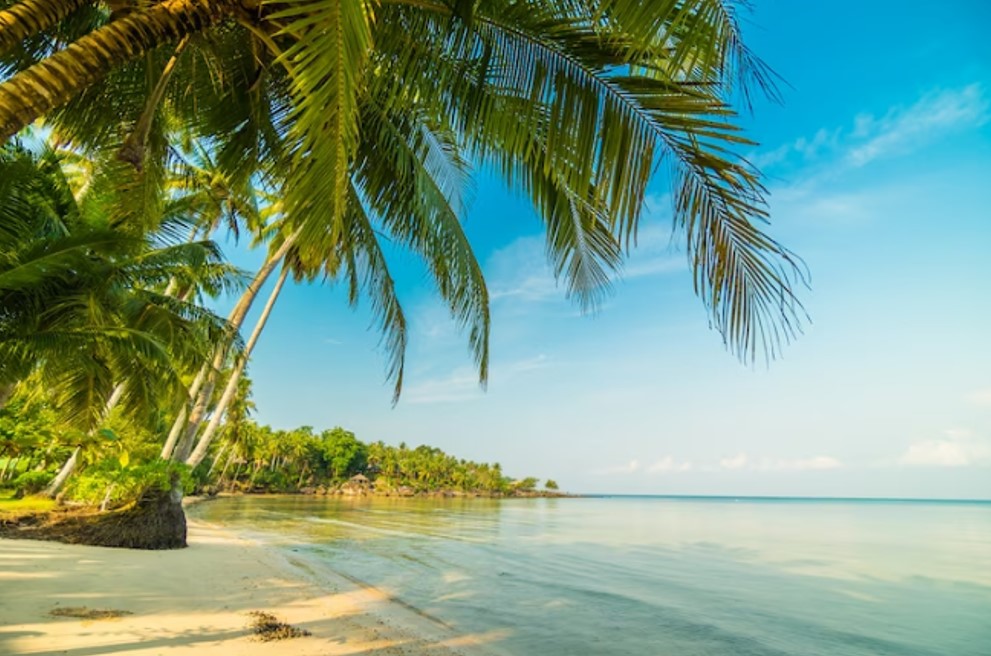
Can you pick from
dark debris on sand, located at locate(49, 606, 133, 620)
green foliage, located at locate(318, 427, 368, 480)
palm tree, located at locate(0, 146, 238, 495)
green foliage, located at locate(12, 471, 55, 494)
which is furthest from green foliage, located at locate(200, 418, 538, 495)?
dark debris on sand, located at locate(49, 606, 133, 620)

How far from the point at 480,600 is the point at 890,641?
5965mm

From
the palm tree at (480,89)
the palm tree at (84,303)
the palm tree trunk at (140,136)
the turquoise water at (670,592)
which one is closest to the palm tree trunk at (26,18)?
the palm tree at (480,89)

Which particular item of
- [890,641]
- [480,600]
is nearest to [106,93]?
[480,600]

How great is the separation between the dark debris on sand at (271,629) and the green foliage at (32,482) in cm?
1602

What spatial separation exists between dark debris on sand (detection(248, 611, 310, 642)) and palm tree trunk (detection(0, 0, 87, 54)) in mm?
4606

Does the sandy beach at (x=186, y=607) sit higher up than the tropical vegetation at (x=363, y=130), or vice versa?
the tropical vegetation at (x=363, y=130)

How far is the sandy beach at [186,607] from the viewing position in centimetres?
441

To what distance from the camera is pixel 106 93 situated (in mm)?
4188

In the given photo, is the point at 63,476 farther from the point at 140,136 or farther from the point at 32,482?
the point at 140,136

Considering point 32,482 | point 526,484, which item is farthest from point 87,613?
point 526,484

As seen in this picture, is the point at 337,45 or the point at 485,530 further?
the point at 485,530

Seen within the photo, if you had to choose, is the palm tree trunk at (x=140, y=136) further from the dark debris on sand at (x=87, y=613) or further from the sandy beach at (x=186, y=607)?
the dark debris on sand at (x=87, y=613)

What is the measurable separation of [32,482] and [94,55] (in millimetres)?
21479

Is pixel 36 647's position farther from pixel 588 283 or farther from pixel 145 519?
pixel 145 519
